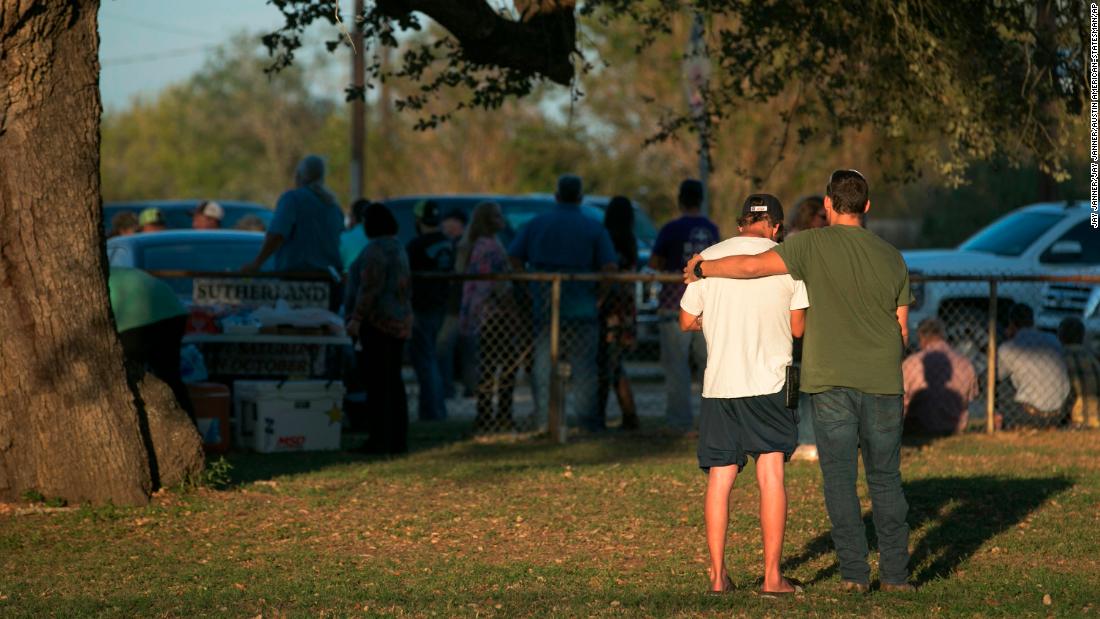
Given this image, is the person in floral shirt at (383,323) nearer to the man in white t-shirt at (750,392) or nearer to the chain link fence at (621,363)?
the chain link fence at (621,363)

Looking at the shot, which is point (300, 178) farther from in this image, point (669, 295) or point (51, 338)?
point (51, 338)

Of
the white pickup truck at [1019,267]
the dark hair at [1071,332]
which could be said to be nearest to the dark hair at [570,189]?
the dark hair at [1071,332]

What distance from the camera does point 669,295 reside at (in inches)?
505

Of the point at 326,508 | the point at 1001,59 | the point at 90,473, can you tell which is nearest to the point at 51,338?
the point at 90,473

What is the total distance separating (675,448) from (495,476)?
81.6 inches

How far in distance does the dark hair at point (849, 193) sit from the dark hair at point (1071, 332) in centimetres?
774

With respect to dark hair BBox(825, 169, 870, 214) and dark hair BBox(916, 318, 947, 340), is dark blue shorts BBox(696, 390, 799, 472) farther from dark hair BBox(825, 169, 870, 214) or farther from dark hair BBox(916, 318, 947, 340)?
dark hair BBox(916, 318, 947, 340)

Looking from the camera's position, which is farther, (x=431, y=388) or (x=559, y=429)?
(x=431, y=388)

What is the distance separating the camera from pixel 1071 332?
13.9 metres

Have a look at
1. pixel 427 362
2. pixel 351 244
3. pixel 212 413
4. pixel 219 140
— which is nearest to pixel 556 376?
pixel 427 362

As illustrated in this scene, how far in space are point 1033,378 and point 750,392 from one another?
7094 millimetres

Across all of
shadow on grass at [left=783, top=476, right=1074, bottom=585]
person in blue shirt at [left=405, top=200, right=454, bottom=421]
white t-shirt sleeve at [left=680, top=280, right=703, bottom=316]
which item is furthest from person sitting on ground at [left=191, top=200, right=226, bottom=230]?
white t-shirt sleeve at [left=680, top=280, right=703, bottom=316]

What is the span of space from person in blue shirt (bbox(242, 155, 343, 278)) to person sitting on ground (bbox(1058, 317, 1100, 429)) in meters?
6.16

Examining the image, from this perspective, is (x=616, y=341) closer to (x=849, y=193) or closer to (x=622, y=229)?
(x=622, y=229)
